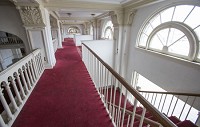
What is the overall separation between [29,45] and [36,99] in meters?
2.14

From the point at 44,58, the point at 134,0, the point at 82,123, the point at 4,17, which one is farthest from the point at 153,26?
the point at 4,17

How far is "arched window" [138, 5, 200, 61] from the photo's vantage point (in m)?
2.38

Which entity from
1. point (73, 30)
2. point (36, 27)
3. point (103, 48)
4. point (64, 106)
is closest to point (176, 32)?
point (103, 48)

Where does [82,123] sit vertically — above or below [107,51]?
below

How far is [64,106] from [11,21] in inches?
128

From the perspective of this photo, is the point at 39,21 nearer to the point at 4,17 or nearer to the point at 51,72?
the point at 4,17

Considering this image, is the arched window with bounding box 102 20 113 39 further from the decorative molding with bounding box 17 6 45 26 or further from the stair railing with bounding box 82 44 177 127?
the stair railing with bounding box 82 44 177 127

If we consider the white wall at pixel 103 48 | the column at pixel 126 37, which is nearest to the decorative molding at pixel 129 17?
the column at pixel 126 37

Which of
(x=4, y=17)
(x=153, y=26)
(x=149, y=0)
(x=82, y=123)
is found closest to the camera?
(x=82, y=123)

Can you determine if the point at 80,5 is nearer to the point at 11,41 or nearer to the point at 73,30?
the point at 11,41

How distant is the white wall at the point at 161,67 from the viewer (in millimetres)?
2346

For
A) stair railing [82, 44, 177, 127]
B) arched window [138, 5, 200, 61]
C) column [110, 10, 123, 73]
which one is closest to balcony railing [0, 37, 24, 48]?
column [110, 10, 123, 73]

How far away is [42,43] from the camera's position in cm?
332

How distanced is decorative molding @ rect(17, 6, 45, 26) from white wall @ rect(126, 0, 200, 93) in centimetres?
328
